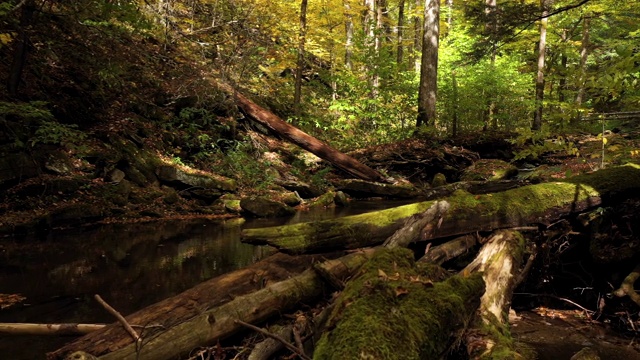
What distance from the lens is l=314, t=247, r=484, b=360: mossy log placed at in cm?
206

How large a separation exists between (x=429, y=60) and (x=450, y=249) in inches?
506

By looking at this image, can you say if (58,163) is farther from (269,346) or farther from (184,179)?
(269,346)

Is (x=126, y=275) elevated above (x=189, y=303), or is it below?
below

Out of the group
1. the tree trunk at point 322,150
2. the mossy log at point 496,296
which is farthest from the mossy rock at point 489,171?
the mossy log at point 496,296

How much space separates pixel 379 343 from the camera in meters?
2.04

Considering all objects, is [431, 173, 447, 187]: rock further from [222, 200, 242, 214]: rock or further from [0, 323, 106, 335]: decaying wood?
[0, 323, 106, 335]: decaying wood

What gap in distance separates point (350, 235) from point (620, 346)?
2790mm

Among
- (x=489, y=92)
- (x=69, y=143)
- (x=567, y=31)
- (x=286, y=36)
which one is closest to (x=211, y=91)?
(x=286, y=36)

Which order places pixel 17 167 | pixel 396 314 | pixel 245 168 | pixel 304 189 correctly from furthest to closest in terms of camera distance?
pixel 245 168 < pixel 304 189 < pixel 17 167 < pixel 396 314

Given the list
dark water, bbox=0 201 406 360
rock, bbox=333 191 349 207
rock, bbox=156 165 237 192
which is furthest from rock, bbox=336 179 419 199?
dark water, bbox=0 201 406 360

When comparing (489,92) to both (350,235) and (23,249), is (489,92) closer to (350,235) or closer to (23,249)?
(350,235)

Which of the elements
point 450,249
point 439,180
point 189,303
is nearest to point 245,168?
point 439,180

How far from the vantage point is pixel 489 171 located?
1325 cm

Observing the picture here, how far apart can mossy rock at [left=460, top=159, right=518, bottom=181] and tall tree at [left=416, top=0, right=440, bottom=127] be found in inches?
103
